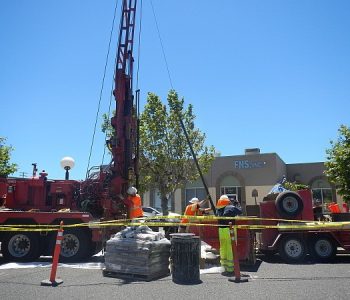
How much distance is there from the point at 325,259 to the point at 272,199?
2467 mm

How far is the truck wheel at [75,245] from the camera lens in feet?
38.8

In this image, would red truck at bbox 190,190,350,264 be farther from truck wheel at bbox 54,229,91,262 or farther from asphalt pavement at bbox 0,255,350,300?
truck wheel at bbox 54,229,91,262

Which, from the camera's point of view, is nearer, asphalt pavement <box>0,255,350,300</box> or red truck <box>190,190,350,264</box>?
asphalt pavement <box>0,255,350,300</box>

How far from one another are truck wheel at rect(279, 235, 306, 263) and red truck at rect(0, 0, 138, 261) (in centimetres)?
530

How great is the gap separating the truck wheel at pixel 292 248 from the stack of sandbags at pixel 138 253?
13.2 feet

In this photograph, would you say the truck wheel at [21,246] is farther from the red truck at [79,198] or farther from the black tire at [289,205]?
the black tire at [289,205]

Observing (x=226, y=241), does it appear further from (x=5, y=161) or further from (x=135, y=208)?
(x=5, y=161)

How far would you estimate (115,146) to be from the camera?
45.0 feet

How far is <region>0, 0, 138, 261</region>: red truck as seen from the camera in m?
11.9

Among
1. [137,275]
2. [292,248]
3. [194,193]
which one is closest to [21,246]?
[137,275]

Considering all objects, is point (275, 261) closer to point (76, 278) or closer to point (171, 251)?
point (171, 251)

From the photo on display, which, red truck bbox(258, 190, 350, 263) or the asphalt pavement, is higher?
red truck bbox(258, 190, 350, 263)

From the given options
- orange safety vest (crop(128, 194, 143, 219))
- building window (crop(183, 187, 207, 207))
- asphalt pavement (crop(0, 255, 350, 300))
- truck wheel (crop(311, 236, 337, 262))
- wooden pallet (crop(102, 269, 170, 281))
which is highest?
building window (crop(183, 187, 207, 207))

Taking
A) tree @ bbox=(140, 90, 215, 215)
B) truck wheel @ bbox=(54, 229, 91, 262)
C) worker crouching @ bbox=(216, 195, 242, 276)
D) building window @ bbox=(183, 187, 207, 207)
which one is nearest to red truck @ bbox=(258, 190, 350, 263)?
worker crouching @ bbox=(216, 195, 242, 276)
